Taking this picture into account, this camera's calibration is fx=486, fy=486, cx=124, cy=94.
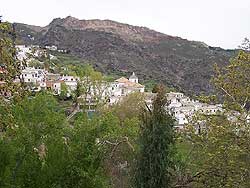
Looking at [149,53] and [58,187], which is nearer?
[58,187]

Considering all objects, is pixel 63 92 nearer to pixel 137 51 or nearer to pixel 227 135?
pixel 227 135

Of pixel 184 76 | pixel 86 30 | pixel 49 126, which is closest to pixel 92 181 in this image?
pixel 49 126

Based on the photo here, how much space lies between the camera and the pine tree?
12.0 metres

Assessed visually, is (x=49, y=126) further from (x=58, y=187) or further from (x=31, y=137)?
(x=58, y=187)

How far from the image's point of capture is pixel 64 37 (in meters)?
136

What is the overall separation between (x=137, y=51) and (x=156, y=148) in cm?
12198

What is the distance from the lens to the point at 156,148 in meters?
12.1

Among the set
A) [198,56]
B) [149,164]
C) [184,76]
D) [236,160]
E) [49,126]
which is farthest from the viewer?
[198,56]

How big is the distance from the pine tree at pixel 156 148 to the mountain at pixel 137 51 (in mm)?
80332

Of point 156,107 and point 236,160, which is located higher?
point 156,107

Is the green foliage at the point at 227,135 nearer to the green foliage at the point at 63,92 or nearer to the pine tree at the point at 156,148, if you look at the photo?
the pine tree at the point at 156,148

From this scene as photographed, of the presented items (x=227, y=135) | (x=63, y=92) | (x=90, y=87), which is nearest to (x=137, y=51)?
(x=63, y=92)

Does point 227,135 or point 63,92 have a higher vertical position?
point 227,135

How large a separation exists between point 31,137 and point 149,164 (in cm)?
301
